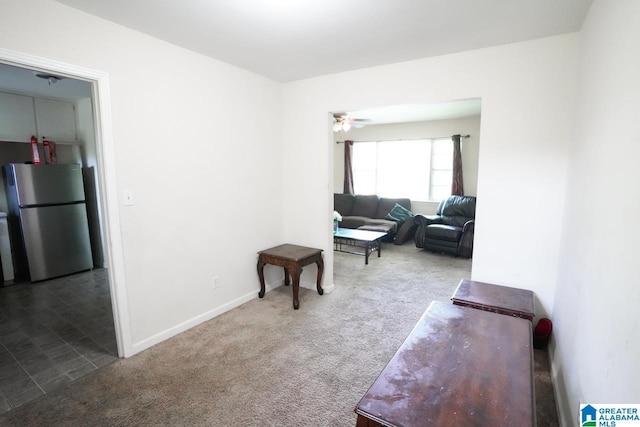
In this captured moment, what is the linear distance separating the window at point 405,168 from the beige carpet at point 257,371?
358 centimetres

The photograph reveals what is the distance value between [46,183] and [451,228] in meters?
5.81

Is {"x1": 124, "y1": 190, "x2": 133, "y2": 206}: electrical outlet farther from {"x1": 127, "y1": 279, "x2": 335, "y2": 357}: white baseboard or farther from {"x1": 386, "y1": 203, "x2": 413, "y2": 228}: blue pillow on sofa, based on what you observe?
{"x1": 386, "y1": 203, "x2": 413, "y2": 228}: blue pillow on sofa

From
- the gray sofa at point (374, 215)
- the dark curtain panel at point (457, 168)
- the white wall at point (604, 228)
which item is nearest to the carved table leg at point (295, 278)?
the white wall at point (604, 228)

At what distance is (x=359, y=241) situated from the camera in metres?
5.14

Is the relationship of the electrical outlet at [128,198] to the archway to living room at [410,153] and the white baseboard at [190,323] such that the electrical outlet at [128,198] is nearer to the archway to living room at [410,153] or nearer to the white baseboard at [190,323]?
the white baseboard at [190,323]

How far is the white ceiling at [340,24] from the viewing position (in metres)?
1.86

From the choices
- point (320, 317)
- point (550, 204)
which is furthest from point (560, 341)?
point (320, 317)

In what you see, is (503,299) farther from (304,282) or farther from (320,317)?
(304,282)

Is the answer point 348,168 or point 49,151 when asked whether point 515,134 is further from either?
point 49,151

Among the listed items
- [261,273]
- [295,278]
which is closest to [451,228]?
[295,278]

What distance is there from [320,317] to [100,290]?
2700 millimetres

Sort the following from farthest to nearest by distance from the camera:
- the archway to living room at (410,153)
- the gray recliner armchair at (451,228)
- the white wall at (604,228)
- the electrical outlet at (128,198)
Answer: the archway to living room at (410,153)
the gray recliner armchair at (451,228)
the electrical outlet at (128,198)
the white wall at (604,228)

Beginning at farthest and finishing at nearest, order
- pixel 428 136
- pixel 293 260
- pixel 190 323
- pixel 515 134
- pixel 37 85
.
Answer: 1. pixel 428 136
2. pixel 37 85
3. pixel 293 260
4. pixel 190 323
5. pixel 515 134

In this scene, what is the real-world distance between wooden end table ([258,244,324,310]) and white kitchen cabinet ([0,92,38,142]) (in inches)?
137
